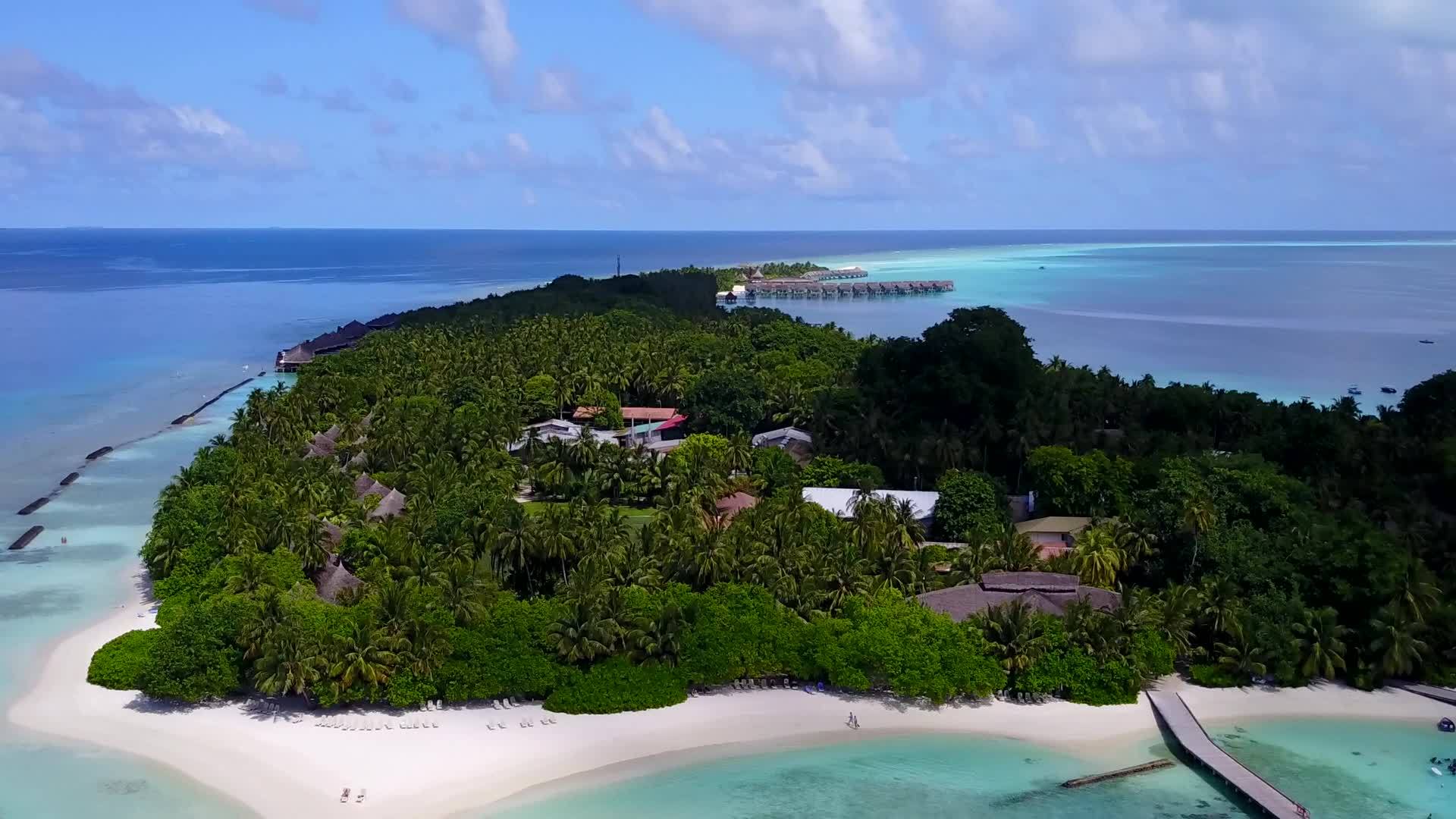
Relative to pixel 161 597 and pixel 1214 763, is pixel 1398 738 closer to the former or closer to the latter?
pixel 1214 763

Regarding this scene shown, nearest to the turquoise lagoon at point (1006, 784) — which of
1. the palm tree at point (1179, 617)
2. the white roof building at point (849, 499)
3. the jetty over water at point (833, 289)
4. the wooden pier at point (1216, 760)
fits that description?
the wooden pier at point (1216, 760)

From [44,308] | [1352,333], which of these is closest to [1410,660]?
[1352,333]

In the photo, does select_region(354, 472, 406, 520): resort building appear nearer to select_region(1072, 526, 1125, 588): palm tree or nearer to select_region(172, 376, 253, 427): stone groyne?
select_region(1072, 526, 1125, 588): palm tree

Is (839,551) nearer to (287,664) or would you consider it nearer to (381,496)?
(287,664)

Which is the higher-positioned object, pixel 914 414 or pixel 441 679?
pixel 914 414

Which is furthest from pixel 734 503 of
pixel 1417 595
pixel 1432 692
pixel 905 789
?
pixel 1432 692

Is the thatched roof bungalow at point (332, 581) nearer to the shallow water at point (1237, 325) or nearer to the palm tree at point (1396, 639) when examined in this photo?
the palm tree at point (1396, 639)
